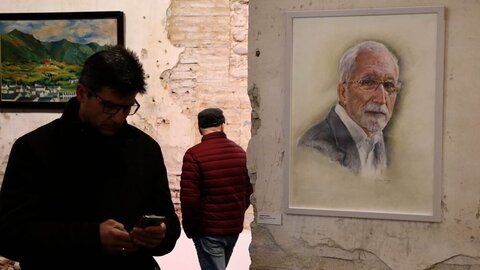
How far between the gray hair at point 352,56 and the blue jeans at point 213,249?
1927 mm

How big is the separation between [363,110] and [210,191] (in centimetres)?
180

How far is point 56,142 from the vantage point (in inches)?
84.2

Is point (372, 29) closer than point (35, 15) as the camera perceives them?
Yes

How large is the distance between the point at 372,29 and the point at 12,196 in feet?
5.58

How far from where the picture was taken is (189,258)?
20.0 feet

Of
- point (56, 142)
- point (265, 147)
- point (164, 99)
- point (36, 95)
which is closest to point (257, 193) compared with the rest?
point (265, 147)

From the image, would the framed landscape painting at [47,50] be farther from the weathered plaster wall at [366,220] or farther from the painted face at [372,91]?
the painted face at [372,91]

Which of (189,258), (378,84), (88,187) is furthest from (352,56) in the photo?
(189,258)

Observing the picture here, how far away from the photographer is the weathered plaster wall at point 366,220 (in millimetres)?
2830

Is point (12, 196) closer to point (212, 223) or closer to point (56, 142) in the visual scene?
point (56, 142)

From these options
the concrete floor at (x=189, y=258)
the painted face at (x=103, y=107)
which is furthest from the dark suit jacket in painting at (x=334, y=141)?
the concrete floor at (x=189, y=258)

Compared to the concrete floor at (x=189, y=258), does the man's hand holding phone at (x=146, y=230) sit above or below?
above

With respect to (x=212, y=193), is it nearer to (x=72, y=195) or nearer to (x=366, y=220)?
(x=366, y=220)

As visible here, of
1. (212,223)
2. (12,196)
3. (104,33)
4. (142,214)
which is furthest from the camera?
(104,33)
